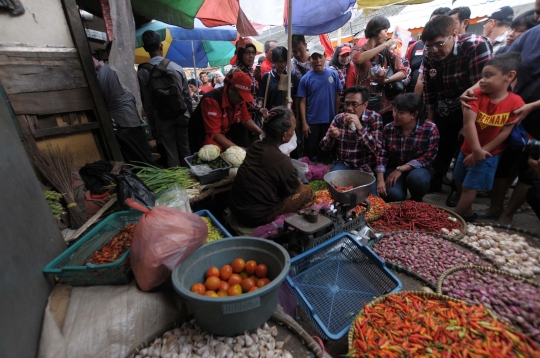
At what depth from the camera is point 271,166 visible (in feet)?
8.81

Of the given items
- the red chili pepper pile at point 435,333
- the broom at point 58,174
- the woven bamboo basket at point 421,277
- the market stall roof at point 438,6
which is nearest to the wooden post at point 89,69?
the broom at point 58,174

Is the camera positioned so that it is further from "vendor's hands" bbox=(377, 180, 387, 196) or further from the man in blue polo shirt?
the man in blue polo shirt

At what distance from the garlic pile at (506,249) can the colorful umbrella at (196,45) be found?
26.2 ft

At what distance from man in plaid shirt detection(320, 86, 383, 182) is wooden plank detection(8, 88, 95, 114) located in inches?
134

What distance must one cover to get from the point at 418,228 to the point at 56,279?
11.5 ft

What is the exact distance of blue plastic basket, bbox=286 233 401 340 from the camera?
6.50ft

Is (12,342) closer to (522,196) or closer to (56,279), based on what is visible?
(56,279)

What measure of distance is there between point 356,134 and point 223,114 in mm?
2065

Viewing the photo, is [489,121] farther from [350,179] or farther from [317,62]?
[317,62]

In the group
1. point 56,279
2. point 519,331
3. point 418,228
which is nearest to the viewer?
point 519,331

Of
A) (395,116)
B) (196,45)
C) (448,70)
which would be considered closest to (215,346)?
(395,116)

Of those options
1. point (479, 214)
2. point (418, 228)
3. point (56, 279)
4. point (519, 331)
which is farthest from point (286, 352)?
point (479, 214)

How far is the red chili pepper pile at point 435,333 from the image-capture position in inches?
56.4

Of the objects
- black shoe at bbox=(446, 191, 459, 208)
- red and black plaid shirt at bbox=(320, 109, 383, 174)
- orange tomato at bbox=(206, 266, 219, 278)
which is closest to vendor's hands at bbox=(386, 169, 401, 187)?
red and black plaid shirt at bbox=(320, 109, 383, 174)
